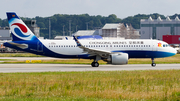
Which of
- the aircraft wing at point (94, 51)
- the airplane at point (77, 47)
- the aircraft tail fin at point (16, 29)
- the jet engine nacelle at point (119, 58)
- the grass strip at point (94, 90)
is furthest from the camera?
the aircraft tail fin at point (16, 29)

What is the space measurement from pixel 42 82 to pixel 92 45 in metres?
17.2

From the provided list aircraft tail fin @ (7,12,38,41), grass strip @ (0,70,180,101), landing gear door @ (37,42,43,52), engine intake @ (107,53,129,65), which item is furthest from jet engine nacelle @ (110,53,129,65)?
aircraft tail fin @ (7,12,38,41)

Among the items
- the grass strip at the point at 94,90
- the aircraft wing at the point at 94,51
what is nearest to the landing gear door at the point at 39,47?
the aircraft wing at the point at 94,51

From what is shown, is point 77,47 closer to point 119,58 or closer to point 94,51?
point 94,51

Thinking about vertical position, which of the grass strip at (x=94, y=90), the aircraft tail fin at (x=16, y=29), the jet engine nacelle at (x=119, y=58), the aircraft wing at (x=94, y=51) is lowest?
the grass strip at (x=94, y=90)

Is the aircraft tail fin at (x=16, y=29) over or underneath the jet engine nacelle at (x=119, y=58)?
over

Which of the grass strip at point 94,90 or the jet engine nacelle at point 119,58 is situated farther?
the jet engine nacelle at point 119,58

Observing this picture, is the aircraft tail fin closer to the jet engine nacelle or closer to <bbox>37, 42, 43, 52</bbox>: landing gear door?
<bbox>37, 42, 43, 52</bbox>: landing gear door

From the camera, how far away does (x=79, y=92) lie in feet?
58.9

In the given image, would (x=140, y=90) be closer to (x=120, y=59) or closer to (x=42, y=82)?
(x=42, y=82)

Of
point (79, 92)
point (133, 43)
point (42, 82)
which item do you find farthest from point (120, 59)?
point (79, 92)

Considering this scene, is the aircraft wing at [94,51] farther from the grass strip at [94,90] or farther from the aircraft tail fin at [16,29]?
the grass strip at [94,90]

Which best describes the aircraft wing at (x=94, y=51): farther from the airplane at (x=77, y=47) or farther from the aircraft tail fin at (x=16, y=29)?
the aircraft tail fin at (x=16, y=29)

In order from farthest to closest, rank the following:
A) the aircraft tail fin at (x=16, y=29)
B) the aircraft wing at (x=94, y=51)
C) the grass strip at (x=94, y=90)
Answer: the aircraft tail fin at (x=16, y=29) < the aircraft wing at (x=94, y=51) < the grass strip at (x=94, y=90)
